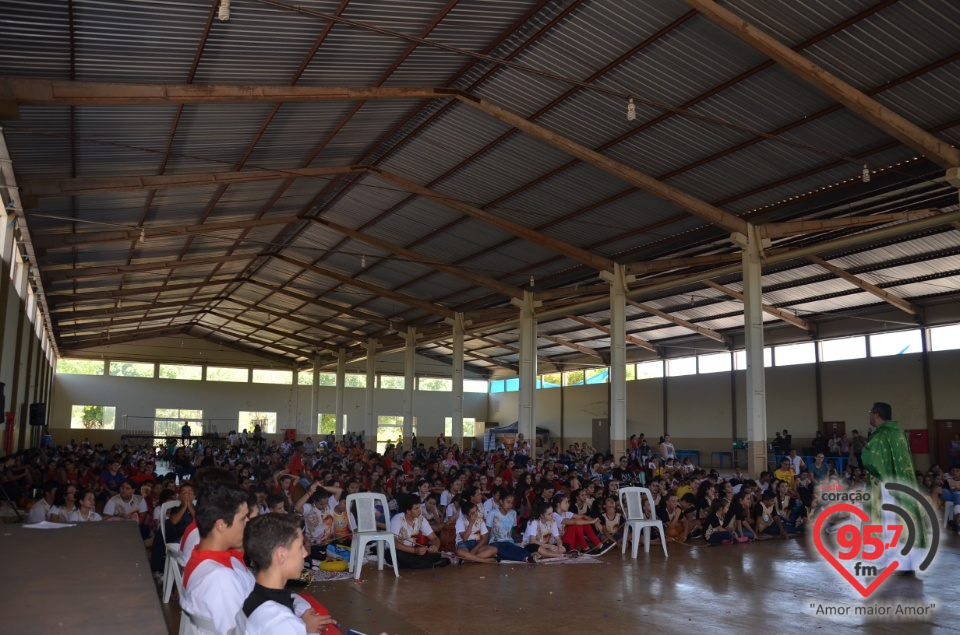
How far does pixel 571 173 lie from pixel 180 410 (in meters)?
28.3

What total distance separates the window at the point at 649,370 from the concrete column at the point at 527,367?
1014 cm

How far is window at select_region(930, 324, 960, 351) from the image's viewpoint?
2044 centimetres

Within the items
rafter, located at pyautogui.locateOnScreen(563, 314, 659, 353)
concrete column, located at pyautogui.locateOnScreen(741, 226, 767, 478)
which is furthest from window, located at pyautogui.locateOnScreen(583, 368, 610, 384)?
concrete column, located at pyautogui.locateOnScreen(741, 226, 767, 478)

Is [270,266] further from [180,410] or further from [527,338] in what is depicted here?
[180,410]

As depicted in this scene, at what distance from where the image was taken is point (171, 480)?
1032 centimetres

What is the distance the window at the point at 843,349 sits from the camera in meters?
23.1

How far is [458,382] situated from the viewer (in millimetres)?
24859

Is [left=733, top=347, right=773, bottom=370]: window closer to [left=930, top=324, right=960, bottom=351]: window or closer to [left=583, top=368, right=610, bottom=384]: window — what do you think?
[left=930, top=324, right=960, bottom=351]: window

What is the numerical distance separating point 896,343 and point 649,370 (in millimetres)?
10217

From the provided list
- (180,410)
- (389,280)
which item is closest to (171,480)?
(389,280)

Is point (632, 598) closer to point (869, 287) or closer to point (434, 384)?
point (869, 287)

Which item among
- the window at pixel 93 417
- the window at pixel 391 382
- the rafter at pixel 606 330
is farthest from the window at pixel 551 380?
the window at pixel 93 417

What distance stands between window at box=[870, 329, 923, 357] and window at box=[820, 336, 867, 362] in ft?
1.04

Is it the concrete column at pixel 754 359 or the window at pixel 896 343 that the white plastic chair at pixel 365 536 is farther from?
the window at pixel 896 343
